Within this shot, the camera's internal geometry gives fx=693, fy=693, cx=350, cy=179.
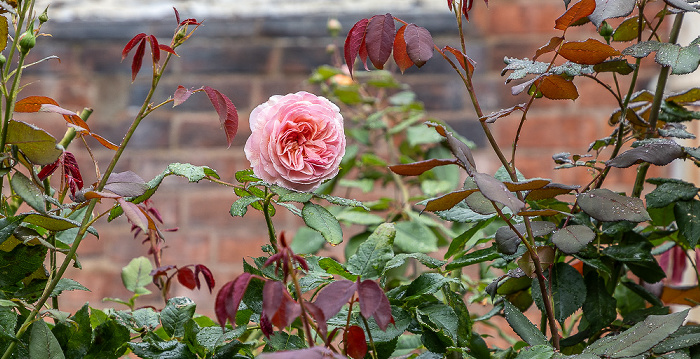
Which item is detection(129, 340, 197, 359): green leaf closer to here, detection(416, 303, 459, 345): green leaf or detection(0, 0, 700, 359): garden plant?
detection(0, 0, 700, 359): garden plant

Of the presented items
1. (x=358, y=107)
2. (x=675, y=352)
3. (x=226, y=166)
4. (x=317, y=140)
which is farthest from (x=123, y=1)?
(x=675, y=352)

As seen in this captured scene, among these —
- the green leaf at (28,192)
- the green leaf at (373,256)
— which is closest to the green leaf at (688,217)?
the green leaf at (373,256)

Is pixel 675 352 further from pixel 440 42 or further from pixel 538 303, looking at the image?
pixel 440 42

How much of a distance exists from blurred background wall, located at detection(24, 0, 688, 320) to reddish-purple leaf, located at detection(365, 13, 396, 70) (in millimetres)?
924

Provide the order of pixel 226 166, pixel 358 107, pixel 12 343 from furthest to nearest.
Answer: pixel 226 166, pixel 358 107, pixel 12 343

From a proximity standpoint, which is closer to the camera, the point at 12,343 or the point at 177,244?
the point at 12,343

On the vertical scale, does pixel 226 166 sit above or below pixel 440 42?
below

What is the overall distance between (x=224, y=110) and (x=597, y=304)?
11.7 inches

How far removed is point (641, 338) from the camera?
37cm

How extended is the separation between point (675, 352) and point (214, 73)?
112cm

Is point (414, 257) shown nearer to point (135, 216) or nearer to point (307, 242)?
point (135, 216)

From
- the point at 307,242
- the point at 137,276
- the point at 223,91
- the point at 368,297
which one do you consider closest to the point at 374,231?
the point at 368,297

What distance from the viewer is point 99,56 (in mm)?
1382

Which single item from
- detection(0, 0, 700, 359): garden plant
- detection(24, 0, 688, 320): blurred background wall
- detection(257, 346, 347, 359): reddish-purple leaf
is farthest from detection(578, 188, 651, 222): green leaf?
detection(24, 0, 688, 320): blurred background wall
